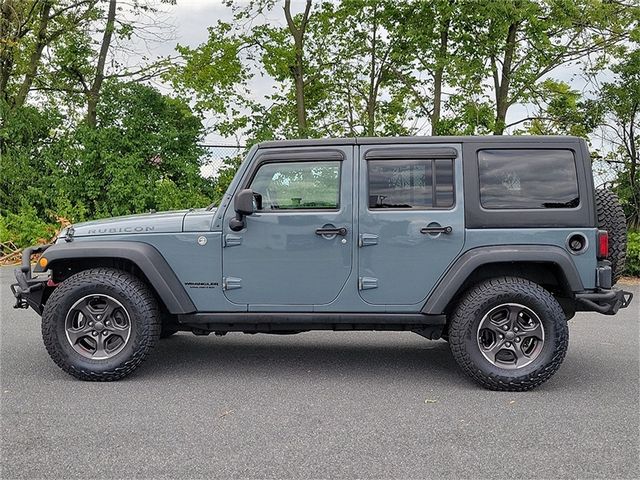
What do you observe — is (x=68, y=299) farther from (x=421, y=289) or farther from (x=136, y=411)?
(x=421, y=289)

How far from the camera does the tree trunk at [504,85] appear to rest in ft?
41.5

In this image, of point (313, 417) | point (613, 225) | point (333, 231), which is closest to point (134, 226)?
point (333, 231)

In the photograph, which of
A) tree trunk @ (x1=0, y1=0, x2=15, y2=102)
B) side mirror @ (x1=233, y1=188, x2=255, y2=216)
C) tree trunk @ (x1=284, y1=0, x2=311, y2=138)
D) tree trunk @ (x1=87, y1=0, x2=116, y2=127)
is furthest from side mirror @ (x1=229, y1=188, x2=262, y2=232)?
tree trunk @ (x1=0, y1=0, x2=15, y2=102)

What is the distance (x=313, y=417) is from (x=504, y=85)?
11.1 metres

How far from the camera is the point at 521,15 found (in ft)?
38.6

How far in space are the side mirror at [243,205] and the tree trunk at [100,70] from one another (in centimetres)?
1123

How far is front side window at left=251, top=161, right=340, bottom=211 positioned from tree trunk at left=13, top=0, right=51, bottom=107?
12568 mm

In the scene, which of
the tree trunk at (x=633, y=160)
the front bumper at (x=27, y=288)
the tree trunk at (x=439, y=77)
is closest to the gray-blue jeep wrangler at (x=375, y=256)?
the front bumper at (x=27, y=288)

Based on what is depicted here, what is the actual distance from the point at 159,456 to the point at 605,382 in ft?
11.0

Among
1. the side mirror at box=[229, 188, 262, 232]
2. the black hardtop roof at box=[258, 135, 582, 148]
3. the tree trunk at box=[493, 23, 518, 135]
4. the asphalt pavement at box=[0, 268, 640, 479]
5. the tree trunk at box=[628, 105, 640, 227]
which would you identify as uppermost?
the tree trunk at box=[493, 23, 518, 135]

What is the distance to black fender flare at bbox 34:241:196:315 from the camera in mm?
4539

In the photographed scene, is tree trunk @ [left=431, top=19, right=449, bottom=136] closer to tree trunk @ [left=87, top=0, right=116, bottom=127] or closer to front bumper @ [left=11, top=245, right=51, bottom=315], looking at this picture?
tree trunk @ [left=87, top=0, right=116, bottom=127]

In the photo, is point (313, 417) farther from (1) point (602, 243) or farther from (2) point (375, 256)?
(1) point (602, 243)

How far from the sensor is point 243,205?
443 centimetres
